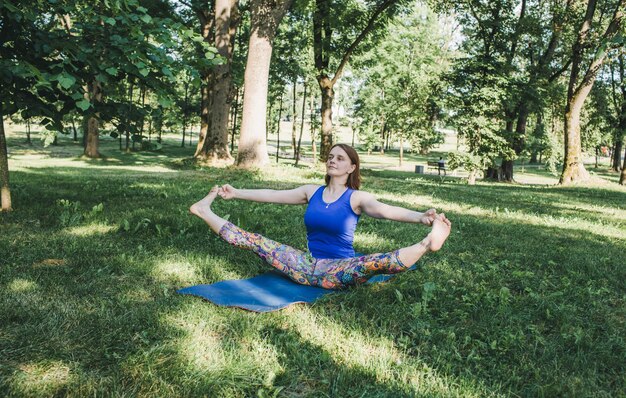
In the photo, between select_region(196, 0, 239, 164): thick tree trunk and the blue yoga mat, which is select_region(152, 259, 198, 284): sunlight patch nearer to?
the blue yoga mat

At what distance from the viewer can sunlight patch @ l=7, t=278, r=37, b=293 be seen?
3.83 metres

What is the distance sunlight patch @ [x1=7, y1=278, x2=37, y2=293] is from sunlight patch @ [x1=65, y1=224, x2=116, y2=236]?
1.80 meters

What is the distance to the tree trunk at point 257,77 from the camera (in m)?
14.4

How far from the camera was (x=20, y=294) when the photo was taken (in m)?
3.71

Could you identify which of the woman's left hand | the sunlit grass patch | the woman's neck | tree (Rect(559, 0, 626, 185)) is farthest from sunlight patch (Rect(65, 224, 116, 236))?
tree (Rect(559, 0, 626, 185))

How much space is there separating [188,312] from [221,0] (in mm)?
16696

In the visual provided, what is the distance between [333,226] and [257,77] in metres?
11.0

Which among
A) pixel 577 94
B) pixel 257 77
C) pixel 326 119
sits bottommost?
pixel 326 119

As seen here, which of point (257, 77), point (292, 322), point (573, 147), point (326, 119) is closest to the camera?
point (292, 322)

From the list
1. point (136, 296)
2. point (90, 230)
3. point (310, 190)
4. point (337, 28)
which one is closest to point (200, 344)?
point (136, 296)

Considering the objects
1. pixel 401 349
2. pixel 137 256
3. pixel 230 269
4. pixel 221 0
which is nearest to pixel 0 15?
pixel 137 256

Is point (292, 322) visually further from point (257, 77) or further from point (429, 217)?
point (257, 77)

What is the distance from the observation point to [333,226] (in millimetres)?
4555

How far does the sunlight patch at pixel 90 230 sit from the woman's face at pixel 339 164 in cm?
331
